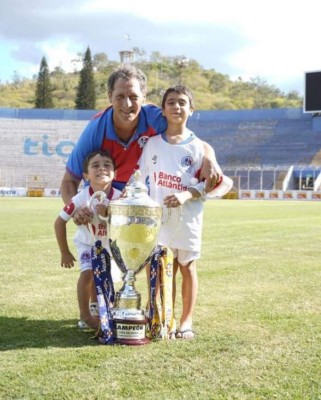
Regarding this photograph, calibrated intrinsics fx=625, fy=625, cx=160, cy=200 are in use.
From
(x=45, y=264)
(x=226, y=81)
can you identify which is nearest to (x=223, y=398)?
(x=45, y=264)

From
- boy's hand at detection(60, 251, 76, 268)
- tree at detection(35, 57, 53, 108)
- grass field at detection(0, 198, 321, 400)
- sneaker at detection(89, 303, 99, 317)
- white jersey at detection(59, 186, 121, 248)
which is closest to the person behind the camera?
grass field at detection(0, 198, 321, 400)

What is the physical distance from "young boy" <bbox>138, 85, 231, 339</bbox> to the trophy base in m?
0.38

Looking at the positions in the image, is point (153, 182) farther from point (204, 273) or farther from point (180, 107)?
point (204, 273)

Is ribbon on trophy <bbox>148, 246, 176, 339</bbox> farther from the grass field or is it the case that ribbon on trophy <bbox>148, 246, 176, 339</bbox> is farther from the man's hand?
the man's hand

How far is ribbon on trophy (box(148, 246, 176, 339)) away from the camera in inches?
148

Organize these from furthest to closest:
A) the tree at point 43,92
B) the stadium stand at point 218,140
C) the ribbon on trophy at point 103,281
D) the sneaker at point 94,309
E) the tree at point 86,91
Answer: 1. the tree at point 43,92
2. the tree at point 86,91
3. the stadium stand at point 218,140
4. the sneaker at point 94,309
5. the ribbon on trophy at point 103,281

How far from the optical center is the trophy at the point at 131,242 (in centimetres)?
353

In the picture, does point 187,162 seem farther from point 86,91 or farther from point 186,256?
point 86,91

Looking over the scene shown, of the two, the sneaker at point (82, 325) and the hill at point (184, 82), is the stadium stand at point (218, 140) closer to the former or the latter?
the hill at point (184, 82)

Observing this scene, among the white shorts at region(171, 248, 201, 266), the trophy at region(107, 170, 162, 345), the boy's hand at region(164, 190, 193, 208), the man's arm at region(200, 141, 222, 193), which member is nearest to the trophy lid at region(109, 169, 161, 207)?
the trophy at region(107, 170, 162, 345)

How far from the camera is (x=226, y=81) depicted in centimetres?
13150

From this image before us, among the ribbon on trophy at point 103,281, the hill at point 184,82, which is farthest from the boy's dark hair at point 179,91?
the hill at point 184,82

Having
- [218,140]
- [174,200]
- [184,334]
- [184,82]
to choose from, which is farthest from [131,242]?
[184,82]

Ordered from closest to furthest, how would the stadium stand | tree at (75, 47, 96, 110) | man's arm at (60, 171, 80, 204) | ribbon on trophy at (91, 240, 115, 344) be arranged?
ribbon on trophy at (91, 240, 115, 344) < man's arm at (60, 171, 80, 204) < the stadium stand < tree at (75, 47, 96, 110)
